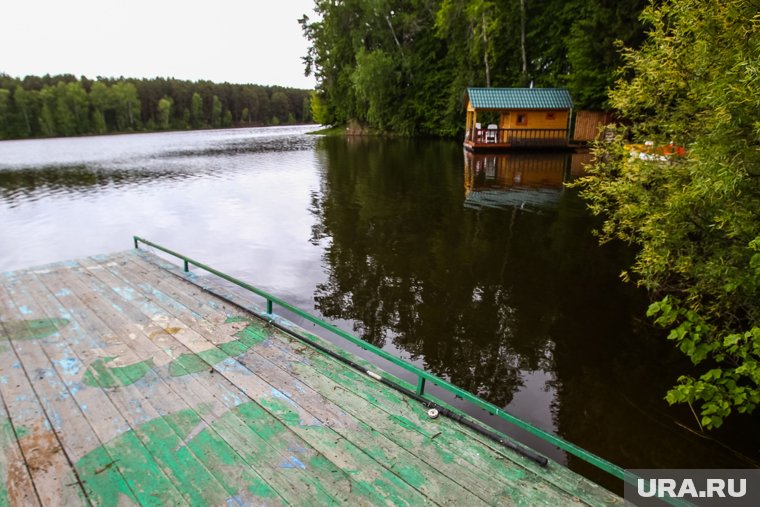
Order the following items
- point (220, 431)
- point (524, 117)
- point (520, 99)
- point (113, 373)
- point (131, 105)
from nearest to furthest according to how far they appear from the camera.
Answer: point (220, 431) → point (113, 373) → point (520, 99) → point (524, 117) → point (131, 105)

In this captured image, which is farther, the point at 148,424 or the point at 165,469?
the point at 148,424

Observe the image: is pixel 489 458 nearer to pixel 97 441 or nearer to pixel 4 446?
pixel 97 441

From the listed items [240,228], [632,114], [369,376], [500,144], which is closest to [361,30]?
[500,144]

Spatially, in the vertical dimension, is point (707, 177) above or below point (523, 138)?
below

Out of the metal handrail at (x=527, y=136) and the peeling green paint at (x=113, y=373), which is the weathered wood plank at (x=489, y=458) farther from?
the metal handrail at (x=527, y=136)

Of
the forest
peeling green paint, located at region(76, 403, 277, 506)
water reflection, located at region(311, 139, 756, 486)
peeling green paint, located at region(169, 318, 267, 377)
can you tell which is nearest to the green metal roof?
water reflection, located at region(311, 139, 756, 486)

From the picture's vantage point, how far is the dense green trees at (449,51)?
1182 inches

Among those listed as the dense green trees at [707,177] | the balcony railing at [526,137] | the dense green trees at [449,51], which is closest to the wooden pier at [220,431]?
the dense green trees at [707,177]

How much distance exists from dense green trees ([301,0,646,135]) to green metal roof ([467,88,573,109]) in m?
1.67

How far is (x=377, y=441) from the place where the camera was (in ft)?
10.9

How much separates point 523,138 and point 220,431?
31.7 m

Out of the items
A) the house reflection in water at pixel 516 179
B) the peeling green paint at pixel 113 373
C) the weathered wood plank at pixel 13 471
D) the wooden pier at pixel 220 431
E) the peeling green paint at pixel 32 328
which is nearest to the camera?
the weathered wood plank at pixel 13 471

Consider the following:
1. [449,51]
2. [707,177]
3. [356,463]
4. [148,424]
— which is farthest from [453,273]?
[449,51]

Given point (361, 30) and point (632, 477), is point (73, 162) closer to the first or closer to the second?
point (361, 30)
